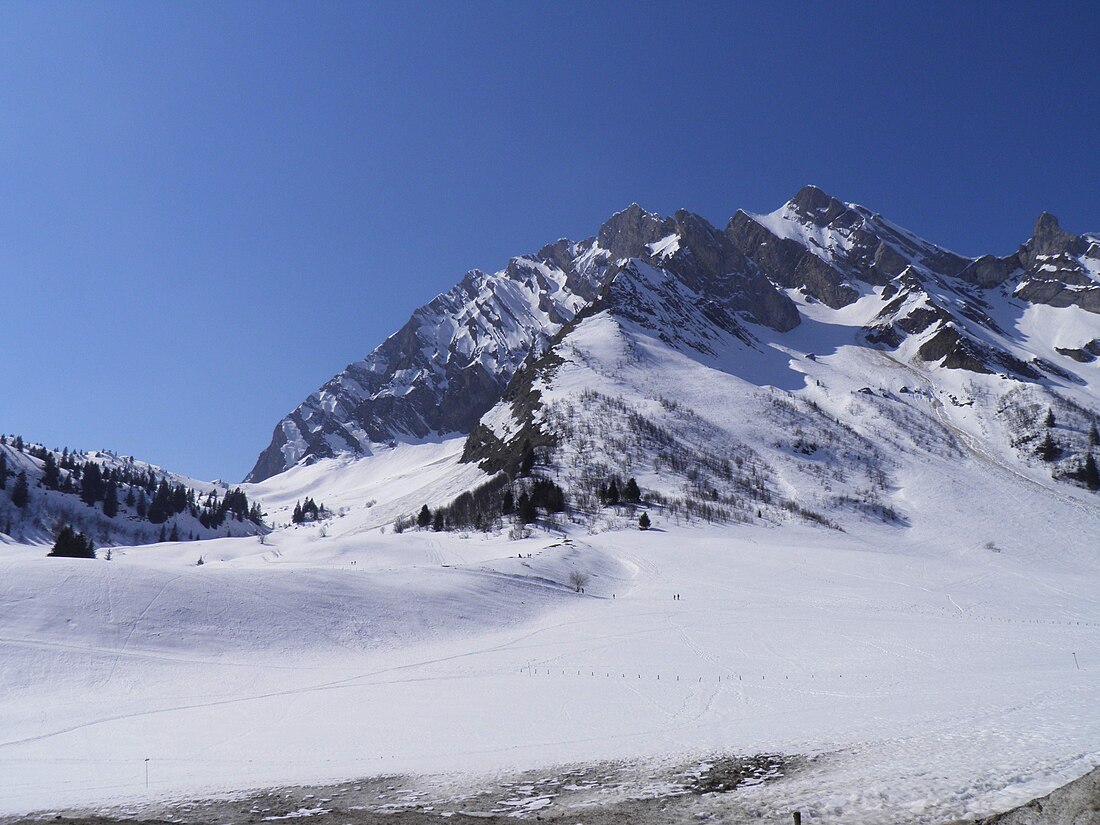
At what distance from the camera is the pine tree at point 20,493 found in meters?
124

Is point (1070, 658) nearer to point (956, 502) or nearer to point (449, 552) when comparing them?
point (449, 552)

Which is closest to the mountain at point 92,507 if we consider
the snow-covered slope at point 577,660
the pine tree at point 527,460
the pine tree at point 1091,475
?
the snow-covered slope at point 577,660

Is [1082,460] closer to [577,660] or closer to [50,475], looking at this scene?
[577,660]

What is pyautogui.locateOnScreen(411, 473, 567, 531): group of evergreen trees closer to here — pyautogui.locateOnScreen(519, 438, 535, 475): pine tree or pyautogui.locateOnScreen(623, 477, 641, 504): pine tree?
pyautogui.locateOnScreen(519, 438, 535, 475): pine tree

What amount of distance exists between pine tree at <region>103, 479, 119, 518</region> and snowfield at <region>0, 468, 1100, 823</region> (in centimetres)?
12030

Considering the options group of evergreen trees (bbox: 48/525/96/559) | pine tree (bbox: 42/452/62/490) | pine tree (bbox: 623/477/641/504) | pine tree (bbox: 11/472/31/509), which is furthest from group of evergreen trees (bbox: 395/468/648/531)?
pine tree (bbox: 42/452/62/490)

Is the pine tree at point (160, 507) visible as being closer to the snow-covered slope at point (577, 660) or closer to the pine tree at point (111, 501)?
the pine tree at point (111, 501)

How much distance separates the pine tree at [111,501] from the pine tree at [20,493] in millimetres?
13388

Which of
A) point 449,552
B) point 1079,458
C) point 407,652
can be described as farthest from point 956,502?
point 407,652

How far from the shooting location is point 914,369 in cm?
19950

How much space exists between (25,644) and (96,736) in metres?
10.8

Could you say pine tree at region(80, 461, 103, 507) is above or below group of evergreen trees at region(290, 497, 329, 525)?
above

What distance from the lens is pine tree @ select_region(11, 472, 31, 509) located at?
405 ft

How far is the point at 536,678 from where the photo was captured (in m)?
29.2
